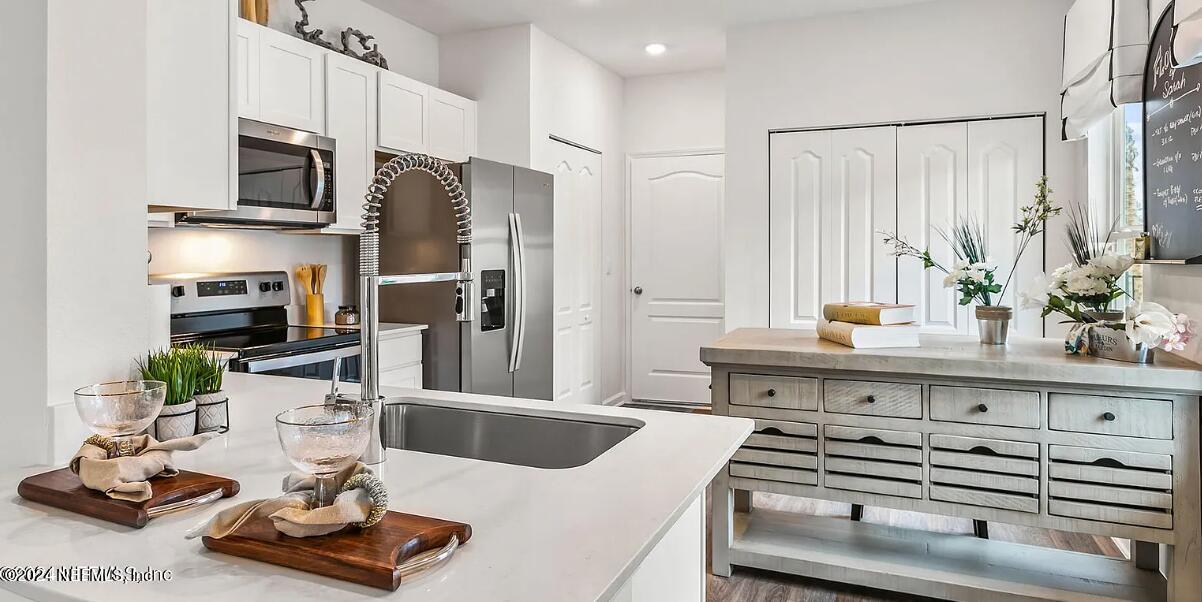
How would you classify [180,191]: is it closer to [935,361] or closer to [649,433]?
[649,433]

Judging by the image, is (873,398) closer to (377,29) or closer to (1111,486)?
(1111,486)

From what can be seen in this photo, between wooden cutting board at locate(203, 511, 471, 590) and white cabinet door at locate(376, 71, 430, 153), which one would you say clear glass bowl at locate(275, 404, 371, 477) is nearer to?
wooden cutting board at locate(203, 511, 471, 590)

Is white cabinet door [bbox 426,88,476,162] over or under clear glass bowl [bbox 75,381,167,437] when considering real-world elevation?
over

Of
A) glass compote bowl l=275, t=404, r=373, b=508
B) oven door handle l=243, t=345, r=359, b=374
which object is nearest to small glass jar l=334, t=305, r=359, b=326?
oven door handle l=243, t=345, r=359, b=374

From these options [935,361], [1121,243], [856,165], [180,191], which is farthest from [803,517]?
[180,191]

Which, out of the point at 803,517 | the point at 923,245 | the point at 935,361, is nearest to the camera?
the point at 935,361

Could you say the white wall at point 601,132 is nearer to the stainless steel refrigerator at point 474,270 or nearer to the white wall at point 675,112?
the white wall at point 675,112

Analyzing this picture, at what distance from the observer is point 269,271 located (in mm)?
3320

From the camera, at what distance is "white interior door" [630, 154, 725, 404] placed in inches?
215

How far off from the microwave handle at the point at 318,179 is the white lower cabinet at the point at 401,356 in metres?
0.64

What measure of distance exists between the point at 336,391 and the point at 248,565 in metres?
0.51

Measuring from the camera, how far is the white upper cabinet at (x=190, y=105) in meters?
1.41

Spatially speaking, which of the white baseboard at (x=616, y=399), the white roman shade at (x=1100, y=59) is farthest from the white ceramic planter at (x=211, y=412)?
the white baseboard at (x=616, y=399)

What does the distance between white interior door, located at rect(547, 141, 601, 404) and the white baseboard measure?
0.17 meters
